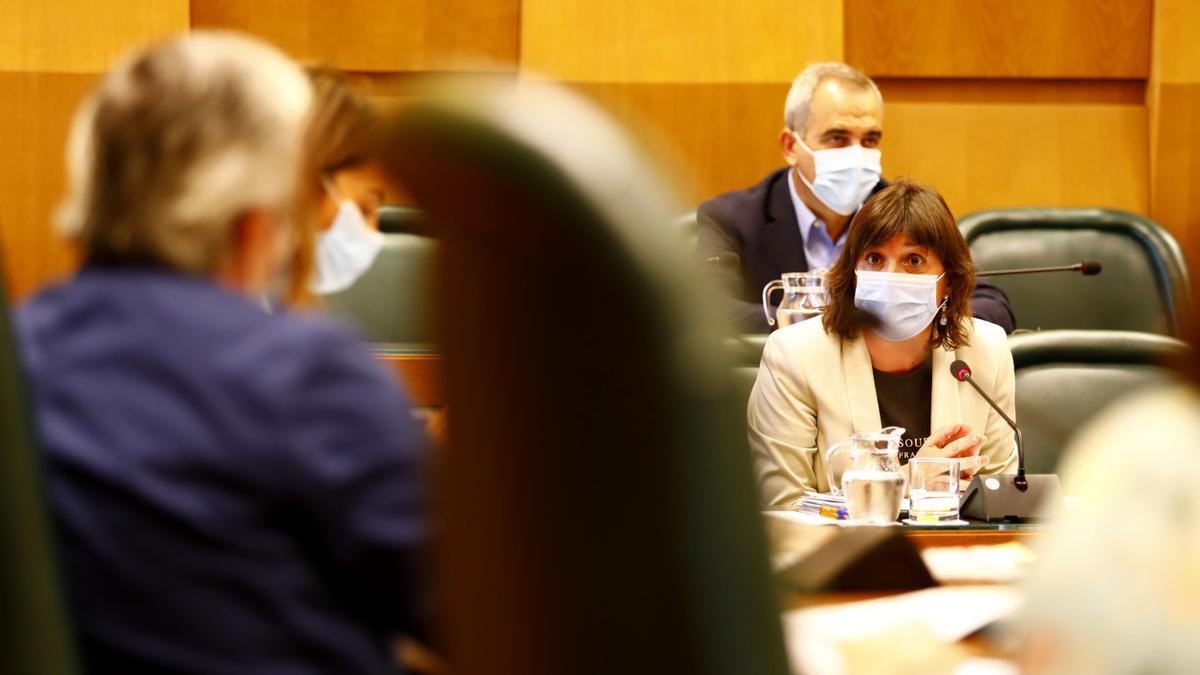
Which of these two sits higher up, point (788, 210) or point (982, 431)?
point (788, 210)

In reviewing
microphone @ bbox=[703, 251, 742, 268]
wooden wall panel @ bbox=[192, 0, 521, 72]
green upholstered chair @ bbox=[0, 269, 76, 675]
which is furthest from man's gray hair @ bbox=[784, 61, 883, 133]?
green upholstered chair @ bbox=[0, 269, 76, 675]

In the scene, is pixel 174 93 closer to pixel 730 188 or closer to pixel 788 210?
pixel 788 210

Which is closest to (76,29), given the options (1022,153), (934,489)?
(1022,153)

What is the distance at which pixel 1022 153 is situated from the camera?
481 cm

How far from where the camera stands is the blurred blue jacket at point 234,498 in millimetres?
883

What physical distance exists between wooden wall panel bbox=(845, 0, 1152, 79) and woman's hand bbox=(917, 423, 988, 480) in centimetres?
248

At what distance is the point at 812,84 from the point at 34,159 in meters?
2.38

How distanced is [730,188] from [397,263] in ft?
4.31

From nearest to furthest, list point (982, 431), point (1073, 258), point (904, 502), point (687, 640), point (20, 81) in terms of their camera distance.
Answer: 1. point (687, 640)
2. point (904, 502)
3. point (982, 431)
4. point (1073, 258)
5. point (20, 81)

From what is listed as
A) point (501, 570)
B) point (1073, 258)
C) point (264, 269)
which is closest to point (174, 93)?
point (264, 269)

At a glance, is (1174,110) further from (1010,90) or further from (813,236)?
(813,236)

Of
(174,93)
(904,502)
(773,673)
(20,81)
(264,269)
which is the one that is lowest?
(904,502)

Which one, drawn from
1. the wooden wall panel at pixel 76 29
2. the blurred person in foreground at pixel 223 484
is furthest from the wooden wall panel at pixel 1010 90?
the blurred person in foreground at pixel 223 484

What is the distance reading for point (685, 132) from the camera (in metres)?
4.72
